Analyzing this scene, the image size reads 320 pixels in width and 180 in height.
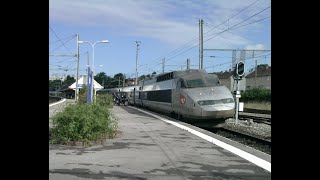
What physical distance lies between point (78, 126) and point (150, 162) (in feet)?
13.5

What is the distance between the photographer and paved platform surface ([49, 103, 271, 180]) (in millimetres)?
8125

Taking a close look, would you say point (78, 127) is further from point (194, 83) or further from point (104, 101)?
point (104, 101)

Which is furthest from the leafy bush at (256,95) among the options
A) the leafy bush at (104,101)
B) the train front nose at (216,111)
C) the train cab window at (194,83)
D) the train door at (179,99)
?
the train front nose at (216,111)

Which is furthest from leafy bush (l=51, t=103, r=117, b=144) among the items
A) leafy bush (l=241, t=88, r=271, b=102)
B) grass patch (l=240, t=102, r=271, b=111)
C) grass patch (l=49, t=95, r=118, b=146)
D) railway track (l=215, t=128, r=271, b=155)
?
leafy bush (l=241, t=88, r=271, b=102)

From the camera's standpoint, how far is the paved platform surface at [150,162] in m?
8.12

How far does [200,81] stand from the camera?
940 inches

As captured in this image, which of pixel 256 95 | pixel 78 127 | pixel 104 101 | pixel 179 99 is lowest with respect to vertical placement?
pixel 78 127

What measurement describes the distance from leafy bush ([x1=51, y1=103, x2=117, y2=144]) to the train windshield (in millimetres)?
9905

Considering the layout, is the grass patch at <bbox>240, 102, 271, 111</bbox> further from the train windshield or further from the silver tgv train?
the train windshield

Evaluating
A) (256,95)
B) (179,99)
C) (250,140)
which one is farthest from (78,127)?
(256,95)

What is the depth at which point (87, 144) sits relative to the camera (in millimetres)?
12484
